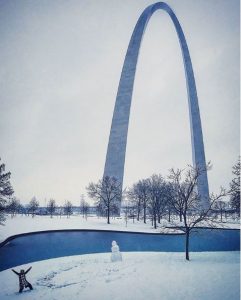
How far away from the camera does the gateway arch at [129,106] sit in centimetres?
3188

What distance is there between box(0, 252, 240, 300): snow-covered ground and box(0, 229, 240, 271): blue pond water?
3.61m

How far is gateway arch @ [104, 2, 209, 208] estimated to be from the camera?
105 feet

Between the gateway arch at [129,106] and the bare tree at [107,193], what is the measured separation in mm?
1311

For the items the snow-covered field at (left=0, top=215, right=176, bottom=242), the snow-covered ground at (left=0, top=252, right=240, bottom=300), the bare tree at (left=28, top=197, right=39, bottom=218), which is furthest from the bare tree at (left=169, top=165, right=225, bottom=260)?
the bare tree at (left=28, top=197, right=39, bottom=218)

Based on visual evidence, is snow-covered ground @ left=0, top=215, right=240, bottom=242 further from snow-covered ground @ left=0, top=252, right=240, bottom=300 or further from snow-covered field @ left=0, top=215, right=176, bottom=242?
snow-covered ground @ left=0, top=252, right=240, bottom=300

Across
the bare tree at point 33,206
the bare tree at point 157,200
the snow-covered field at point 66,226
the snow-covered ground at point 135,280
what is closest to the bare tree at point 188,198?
the snow-covered ground at point 135,280

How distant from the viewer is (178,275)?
28.7 feet

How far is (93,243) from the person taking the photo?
18266 millimetres

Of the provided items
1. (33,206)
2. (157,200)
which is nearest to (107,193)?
(157,200)

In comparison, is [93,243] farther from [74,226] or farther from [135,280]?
[135,280]

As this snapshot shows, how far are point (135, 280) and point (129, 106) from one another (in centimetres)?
2649

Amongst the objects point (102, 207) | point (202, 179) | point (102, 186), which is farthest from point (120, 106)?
point (202, 179)

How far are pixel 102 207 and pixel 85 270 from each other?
22.2 metres

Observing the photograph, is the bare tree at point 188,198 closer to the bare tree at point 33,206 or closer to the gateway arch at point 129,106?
the gateway arch at point 129,106
